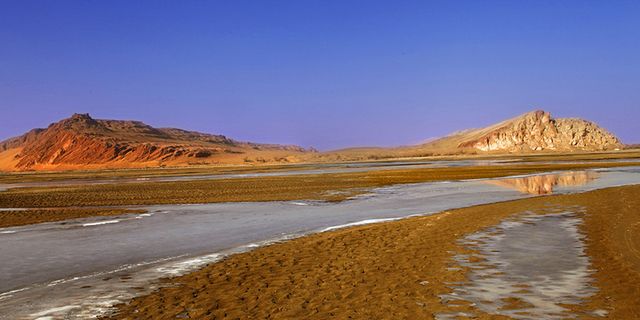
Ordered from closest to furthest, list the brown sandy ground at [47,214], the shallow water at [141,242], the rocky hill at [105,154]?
the shallow water at [141,242]
the brown sandy ground at [47,214]
the rocky hill at [105,154]

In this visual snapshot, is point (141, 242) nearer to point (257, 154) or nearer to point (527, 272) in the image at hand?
point (527, 272)

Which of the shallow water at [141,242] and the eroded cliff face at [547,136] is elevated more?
the eroded cliff face at [547,136]

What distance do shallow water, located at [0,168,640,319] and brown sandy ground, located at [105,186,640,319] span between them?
1024 millimetres

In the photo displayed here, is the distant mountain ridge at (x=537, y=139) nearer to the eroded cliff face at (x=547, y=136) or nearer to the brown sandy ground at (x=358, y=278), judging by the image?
the eroded cliff face at (x=547, y=136)

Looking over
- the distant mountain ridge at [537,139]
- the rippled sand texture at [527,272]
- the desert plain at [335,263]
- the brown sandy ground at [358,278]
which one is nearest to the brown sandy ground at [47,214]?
the desert plain at [335,263]

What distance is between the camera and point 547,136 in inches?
5664

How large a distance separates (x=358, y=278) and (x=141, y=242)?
8.09 meters

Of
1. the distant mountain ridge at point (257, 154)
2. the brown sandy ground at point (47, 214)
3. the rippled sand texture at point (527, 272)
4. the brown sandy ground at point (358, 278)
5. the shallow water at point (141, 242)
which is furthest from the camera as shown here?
the distant mountain ridge at point (257, 154)

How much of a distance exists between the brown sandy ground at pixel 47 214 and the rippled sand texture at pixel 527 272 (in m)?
17.4

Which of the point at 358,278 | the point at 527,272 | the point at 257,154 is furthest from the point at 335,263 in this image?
the point at 257,154

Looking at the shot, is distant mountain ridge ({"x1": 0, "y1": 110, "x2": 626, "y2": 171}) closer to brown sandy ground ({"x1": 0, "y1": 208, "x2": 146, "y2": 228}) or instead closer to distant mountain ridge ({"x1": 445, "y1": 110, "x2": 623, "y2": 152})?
distant mountain ridge ({"x1": 445, "y1": 110, "x2": 623, "y2": 152})

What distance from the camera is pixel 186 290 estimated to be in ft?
27.5

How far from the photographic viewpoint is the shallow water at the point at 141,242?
332 inches

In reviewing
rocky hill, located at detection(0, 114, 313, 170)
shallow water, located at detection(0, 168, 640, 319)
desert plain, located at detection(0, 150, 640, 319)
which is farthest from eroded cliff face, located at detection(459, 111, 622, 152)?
desert plain, located at detection(0, 150, 640, 319)
